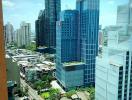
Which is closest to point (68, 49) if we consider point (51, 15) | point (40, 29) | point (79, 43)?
point (79, 43)

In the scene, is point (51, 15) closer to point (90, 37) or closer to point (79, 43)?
point (79, 43)

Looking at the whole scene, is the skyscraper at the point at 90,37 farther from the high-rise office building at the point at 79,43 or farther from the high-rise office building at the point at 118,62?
the high-rise office building at the point at 118,62

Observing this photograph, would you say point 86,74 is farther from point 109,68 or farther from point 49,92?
point 109,68

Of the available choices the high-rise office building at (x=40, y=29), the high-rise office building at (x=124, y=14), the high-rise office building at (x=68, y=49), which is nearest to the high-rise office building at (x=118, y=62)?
the high-rise office building at (x=124, y=14)

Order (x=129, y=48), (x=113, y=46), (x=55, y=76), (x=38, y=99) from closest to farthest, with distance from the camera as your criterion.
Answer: (x=129, y=48) < (x=113, y=46) < (x=38, y=99) < (x=55, y=76)

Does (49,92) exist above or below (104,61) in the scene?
below

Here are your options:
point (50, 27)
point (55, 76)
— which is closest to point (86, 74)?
point (55, 76)
